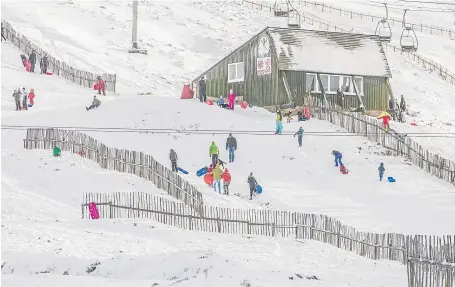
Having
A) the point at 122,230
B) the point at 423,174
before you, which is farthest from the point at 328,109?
the point at 122,230

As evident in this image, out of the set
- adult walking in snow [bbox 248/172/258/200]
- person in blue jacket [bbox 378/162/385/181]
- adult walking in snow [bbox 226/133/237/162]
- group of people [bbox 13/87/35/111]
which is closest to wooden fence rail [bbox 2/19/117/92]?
group of people [bbox 13/87/35/111]

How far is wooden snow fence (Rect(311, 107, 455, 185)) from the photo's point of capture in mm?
31438

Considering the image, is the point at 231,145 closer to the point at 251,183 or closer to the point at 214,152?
the point at 214,152

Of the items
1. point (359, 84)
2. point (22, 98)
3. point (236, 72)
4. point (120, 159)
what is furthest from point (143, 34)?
point (120, 159)

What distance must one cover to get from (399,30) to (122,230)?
62652 mm

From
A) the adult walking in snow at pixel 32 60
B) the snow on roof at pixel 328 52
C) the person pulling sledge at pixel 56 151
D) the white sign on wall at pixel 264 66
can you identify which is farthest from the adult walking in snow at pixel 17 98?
the snow on roof at pixel 328 52

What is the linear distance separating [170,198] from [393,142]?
38.9 ft

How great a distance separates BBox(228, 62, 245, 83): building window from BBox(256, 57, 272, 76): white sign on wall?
163 cm

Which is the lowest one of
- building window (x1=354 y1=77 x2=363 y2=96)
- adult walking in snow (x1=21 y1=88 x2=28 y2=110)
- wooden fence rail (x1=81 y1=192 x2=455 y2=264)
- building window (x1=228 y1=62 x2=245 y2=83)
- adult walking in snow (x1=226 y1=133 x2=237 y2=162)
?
wooden fence rail (x1=81 y1=192 x2=455 y2=264)

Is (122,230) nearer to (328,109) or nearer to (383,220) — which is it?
(383,220)

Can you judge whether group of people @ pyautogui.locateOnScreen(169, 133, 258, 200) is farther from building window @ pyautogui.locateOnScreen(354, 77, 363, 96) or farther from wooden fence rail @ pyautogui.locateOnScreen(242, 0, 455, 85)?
wooden fence rail @ pyautogui.locateOnScreen(242, 0, 455, 85)

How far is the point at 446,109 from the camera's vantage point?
190 feet

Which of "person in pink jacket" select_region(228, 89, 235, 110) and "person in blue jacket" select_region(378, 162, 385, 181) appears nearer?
"person in blue jacket" select_region(378, 162, 385, 181)

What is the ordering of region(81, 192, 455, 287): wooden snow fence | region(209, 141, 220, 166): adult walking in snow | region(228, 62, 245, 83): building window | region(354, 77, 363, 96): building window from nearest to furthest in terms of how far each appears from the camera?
region(81, 192, 455, 287): wooden snow fence → region(209, 141, 220, 166): adult walking in snow → region(354, 77, 363, 96): building window → region(228, 62, 245, 83): building window
